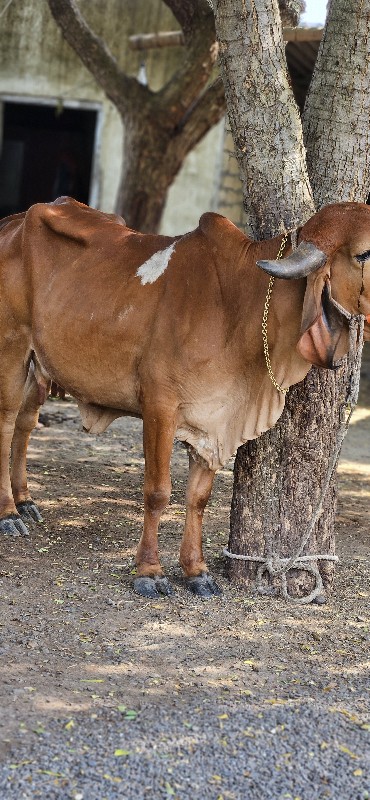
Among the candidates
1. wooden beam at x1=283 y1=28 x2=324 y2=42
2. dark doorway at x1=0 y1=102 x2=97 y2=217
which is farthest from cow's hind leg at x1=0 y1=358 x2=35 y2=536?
dark doorway at x1=0 y1=102 x2=97 y2=217

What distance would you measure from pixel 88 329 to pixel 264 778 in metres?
2.33

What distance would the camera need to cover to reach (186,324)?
4.63 metres

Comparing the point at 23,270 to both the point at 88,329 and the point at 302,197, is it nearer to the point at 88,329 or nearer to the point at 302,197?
the point at 88,329

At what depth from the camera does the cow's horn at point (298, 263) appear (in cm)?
415

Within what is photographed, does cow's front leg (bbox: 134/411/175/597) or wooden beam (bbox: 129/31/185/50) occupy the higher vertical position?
wooden beam (bbox: 129/31/185/50)

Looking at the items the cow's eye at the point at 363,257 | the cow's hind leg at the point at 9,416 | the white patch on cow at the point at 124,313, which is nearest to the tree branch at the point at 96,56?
the cow's hind leg at the point at 9,416

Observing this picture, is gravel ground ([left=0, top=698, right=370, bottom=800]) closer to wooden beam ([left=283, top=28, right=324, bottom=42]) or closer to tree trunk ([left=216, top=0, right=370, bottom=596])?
tree trunk ([left=216, top=0, right=370, bottom=596])

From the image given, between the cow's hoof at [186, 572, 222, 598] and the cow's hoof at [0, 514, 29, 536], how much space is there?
3.48ft

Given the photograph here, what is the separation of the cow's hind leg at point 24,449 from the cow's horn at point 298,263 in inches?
79.5

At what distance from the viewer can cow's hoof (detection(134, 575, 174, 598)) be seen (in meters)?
4.77

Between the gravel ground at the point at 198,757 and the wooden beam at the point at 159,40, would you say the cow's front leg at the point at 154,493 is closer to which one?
the gravel ground at the point at 198,757

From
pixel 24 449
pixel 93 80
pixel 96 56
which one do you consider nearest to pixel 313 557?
pixel 24 449

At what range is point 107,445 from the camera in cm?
812

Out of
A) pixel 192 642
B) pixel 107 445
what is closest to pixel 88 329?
pixel 192 642
